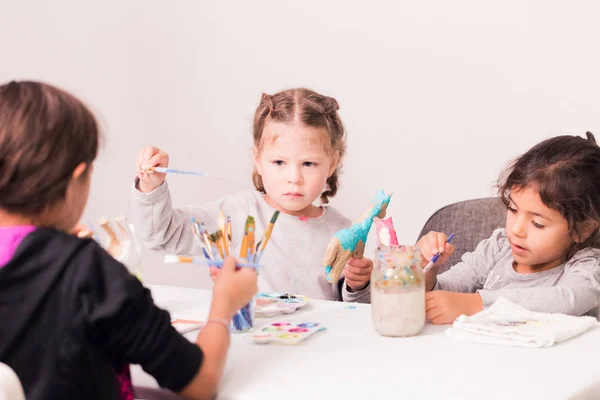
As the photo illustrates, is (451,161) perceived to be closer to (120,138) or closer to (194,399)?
(120,138)

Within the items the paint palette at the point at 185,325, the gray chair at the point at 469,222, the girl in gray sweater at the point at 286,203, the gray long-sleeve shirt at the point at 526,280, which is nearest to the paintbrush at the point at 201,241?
the paint palette at the point at 185,325

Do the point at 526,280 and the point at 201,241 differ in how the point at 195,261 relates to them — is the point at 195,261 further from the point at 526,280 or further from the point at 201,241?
the point at 526,280

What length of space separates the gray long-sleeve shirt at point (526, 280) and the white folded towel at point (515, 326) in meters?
0.09

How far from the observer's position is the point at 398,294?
1224 millimetres

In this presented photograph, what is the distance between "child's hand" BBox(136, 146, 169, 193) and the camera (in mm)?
1605

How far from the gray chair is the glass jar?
741 millimetres

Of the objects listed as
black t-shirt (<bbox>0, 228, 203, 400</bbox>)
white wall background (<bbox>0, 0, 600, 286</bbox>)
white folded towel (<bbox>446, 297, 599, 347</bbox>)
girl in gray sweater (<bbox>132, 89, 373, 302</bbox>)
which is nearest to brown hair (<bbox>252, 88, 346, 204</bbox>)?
girl in gray sweater (<bbox>132, 89, 373, 302</bbox>)

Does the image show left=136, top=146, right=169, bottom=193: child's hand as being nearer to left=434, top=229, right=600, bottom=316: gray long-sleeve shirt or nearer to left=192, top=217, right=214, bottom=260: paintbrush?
left=192, top=217, right=214, bottom=260: paintbrush

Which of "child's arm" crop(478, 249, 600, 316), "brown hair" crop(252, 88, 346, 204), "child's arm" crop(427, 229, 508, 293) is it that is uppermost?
"brown hair" crop(252, 88, 346, 204)

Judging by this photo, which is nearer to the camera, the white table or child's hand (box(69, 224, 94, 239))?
the white table

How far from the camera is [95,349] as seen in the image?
3.14ft

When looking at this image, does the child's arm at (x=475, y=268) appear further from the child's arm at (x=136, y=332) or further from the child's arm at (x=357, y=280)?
the child's arm at (x=136, y=332)

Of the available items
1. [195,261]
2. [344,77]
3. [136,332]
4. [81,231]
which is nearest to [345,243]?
[195,261]

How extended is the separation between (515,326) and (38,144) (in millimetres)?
770
